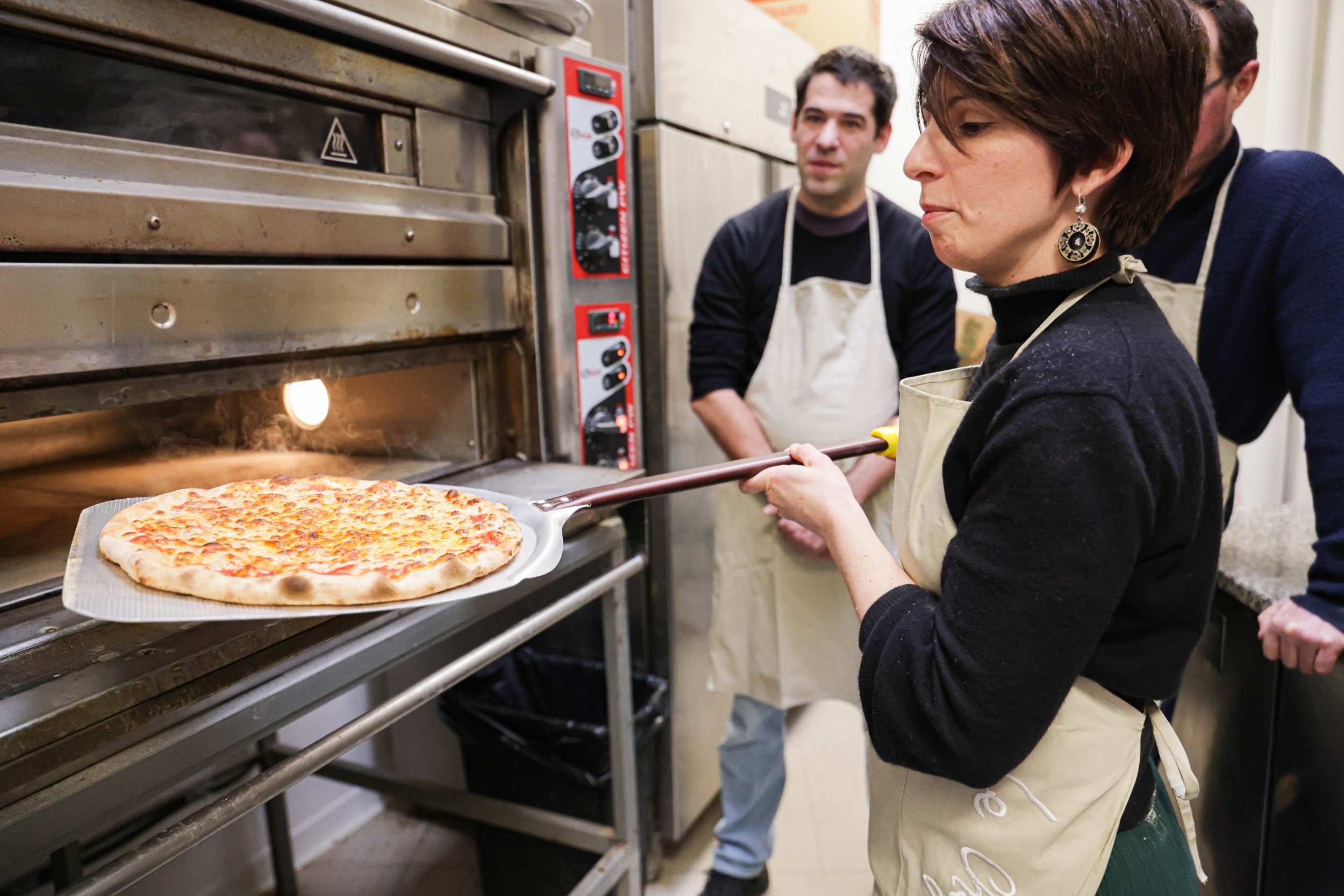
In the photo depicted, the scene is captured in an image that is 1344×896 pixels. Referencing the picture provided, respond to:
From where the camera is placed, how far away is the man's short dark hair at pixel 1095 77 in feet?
2.36

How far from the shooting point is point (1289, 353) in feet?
4.09

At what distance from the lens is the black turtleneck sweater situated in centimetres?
69

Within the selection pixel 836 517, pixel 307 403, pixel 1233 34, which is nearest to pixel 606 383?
pixel 307 403

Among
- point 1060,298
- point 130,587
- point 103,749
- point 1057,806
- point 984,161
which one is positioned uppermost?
point 984,161

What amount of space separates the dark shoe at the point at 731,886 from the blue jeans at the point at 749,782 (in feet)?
0.04

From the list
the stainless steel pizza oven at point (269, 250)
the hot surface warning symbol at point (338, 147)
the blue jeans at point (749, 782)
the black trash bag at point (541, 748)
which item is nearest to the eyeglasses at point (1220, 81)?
the stainless steel pizza oven at point (269, 250)

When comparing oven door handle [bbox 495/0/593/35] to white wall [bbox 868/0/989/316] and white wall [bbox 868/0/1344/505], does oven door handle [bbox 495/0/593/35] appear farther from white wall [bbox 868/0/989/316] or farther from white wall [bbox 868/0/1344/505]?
white wall [bbox 868/0/989/316]

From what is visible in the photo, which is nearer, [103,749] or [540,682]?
[103,749]

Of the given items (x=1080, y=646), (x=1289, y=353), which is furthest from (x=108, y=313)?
(x=1289, y=353)

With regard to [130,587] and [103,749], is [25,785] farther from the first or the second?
[130,587]

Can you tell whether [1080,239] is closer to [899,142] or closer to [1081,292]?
[1081,292]

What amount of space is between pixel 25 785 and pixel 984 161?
0.99 metres

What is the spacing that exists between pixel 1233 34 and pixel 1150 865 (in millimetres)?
1246

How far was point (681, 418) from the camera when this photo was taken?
2.03 m
